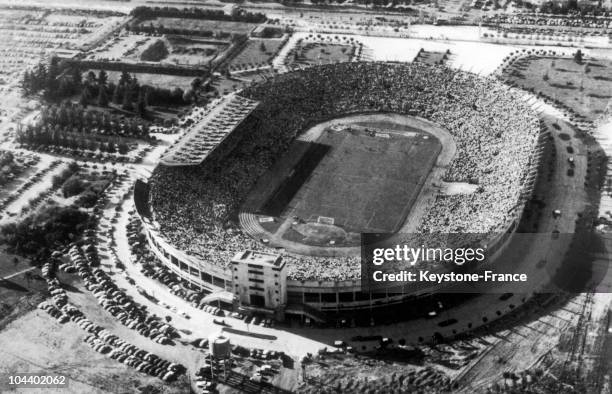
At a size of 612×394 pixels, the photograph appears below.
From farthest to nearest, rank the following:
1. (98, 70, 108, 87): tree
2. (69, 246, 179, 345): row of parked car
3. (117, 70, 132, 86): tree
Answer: (117, 70, 132, 86): tree, (98, 70, 108, 87): tree, (69, 246, 179, 345): row of parked car

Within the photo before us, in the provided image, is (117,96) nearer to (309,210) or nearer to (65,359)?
(309,210)

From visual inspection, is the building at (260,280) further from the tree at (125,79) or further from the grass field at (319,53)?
the grass field at (319,53)

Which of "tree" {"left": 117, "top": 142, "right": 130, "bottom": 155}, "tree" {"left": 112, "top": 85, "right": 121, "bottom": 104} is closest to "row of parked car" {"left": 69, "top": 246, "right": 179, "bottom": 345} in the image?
"tree" {"left": 117, "top": 142, "right": 130, "bottom": 155}

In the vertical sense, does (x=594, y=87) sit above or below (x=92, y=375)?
above

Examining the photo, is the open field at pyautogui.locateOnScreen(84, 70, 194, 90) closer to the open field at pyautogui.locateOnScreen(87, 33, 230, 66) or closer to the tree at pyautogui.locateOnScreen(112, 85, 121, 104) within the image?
the open field at pyautogui.locateOnScreen(87, 33, 230, 66)

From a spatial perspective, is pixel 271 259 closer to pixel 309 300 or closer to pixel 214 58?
pixel 309 300

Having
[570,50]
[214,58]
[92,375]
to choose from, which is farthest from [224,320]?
[570,50]
